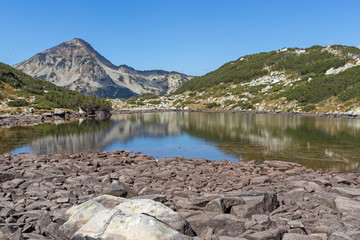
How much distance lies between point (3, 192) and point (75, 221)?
815 centimetres

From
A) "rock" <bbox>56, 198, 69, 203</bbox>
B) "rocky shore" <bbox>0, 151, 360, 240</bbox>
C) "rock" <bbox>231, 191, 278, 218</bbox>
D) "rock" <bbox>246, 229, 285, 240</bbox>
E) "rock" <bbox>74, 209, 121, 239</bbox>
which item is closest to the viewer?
"rock" <bbox>74, 209, 121, 239</bbox>

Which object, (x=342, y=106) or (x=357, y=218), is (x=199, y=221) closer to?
(x=357, y=218)

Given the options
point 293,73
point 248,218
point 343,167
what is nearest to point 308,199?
point 248,218

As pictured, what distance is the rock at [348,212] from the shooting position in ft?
36.4

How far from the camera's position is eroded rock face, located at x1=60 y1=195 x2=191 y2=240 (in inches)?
350

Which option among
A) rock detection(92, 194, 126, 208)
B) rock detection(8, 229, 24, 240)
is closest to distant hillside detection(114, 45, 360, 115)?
rock detection(92, 194, 126, 208)

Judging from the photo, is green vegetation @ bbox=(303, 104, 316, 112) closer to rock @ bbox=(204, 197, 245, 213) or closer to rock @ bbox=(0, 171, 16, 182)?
rock @ bbox=(204, 197, 245, 213)

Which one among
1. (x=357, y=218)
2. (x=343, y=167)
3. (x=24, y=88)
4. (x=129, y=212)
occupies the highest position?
(x=24, y=88)

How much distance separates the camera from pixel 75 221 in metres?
10.2

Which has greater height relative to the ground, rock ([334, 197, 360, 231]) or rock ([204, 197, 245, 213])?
rock ([204, 197, 245, 213])

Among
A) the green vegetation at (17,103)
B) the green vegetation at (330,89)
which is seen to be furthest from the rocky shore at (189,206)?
the green vegetation at (17,103)

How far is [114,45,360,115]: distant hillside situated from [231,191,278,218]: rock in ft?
294

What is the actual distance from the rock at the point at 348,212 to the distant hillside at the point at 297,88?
88.0 metres

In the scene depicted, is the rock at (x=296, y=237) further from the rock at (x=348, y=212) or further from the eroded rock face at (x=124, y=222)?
the eroded rock face at (x=124, y=222)
